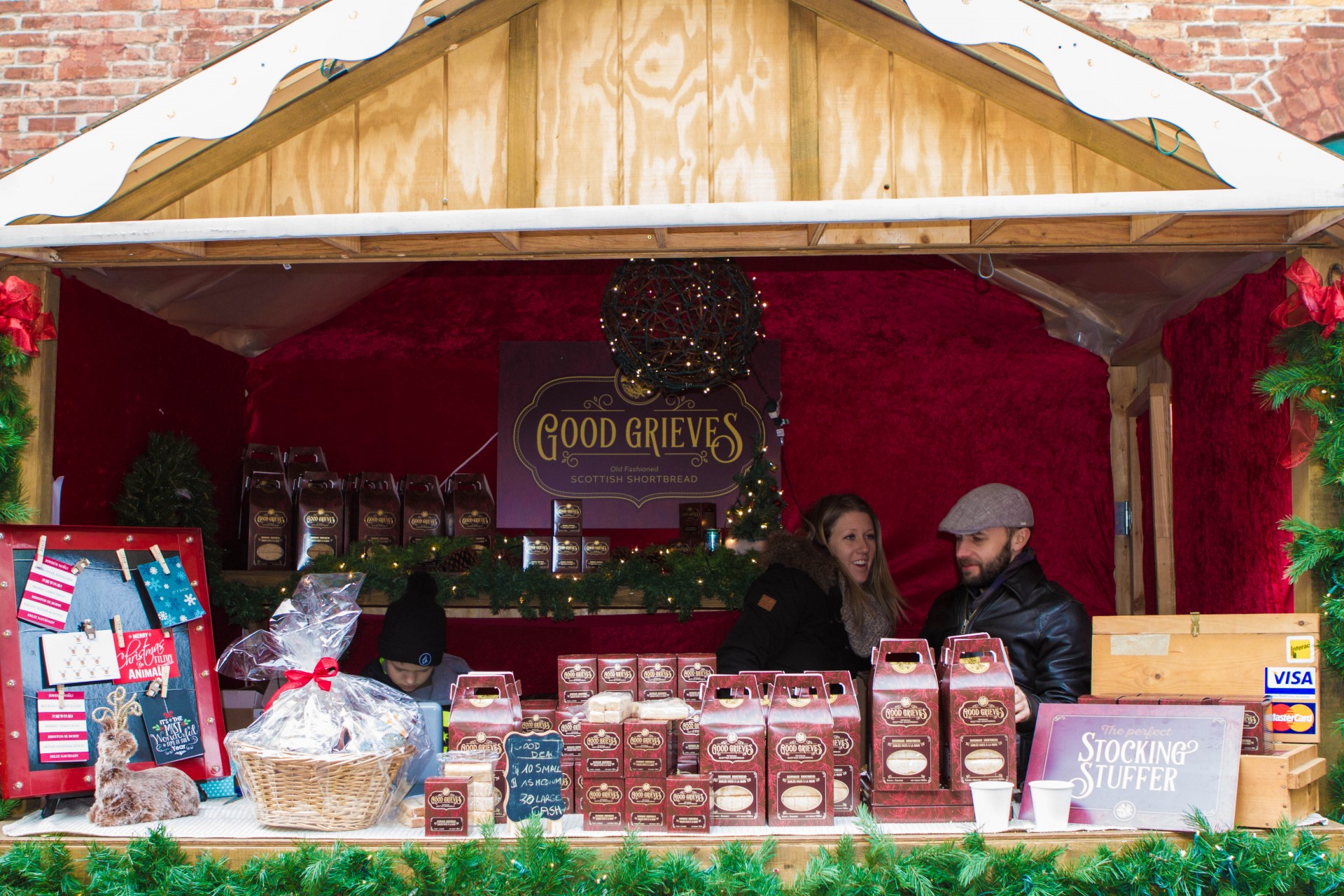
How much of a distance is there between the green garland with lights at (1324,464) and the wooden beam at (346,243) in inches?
91.3

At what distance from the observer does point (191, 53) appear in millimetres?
5410

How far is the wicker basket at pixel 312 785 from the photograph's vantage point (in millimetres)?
2449

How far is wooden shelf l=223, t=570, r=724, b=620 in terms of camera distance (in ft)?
15.4

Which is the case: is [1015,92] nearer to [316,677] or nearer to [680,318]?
[680,318]

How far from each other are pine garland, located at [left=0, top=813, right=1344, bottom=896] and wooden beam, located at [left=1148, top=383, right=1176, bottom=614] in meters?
2.17

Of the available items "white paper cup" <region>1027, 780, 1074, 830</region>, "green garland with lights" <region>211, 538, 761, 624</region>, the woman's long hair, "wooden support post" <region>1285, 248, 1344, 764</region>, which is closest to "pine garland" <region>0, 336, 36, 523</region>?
"green garland with lights" <region>211, 538, 761, 624</region>

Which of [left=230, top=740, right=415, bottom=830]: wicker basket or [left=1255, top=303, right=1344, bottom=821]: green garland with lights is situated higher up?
[left=1255, top=303, right=1344, bottom=821]: green garland with lights

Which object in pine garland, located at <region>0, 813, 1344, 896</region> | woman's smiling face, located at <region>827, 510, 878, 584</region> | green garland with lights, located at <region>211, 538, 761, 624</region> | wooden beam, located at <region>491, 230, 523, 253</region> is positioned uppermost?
wooden beam, located at <region>491, 230, 523, 253</region>

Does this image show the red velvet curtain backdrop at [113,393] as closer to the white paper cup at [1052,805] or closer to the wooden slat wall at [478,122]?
the wooden slat wall at [478,122]

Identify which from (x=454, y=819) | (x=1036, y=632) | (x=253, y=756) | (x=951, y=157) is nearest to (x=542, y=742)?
(x=454, y=819)

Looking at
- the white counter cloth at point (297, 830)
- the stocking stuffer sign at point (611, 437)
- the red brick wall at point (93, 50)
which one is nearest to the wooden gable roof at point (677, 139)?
the white counter cloth at point (297, 830)

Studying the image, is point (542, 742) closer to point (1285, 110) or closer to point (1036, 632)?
point (1036, 632)

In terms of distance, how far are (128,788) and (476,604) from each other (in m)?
2.18

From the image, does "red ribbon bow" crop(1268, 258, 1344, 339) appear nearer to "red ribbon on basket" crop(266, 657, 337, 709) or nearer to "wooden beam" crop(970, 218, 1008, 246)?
"wooden beam" crop(970, 218, 1008, 246)
